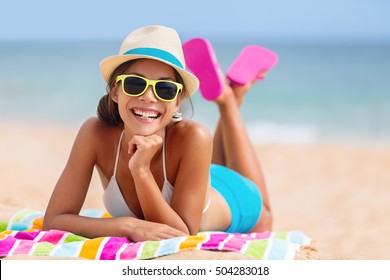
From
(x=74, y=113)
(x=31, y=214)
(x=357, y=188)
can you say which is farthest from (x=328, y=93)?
(x=31, y=214)

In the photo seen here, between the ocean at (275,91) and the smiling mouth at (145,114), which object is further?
the ocean at (275,91)

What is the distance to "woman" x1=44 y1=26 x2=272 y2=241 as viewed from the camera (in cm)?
276

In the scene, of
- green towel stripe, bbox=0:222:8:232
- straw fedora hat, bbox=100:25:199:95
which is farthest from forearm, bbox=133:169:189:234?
green towel stripe, bbox=0:222:8:232

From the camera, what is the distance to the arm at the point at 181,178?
2.75 metres

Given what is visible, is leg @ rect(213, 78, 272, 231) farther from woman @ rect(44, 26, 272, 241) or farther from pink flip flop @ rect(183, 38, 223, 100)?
woman @ rect(44, 26, 272, 241)

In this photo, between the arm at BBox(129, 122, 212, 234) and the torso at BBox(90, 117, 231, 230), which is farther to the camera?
the torso at BBox(90, 117, 231, 230)

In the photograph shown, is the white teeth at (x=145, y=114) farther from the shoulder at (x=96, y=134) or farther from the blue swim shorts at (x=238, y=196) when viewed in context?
the blue swim shorts at (x=238, y=196)

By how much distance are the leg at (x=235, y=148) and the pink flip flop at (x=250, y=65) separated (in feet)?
0.78

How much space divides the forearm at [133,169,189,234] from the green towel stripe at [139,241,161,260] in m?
0.17

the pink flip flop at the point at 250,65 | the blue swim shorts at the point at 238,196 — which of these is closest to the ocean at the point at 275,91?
the pink flip flop at the point at 250,65

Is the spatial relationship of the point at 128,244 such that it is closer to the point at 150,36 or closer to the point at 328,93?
the point at 150,36

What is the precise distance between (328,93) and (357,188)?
779cm

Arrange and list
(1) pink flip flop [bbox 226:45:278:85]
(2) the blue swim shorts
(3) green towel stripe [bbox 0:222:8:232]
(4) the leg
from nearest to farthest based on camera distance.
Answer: (3) green towel stripe [bbox 0:222:8:232], (2) the blue swim shorts, (4) the leg, (1) pink flip flop [bbox 226:45:278:85]

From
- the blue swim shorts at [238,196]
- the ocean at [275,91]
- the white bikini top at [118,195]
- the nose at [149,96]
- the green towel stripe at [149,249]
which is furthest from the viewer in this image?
the ocean at [275,91]
